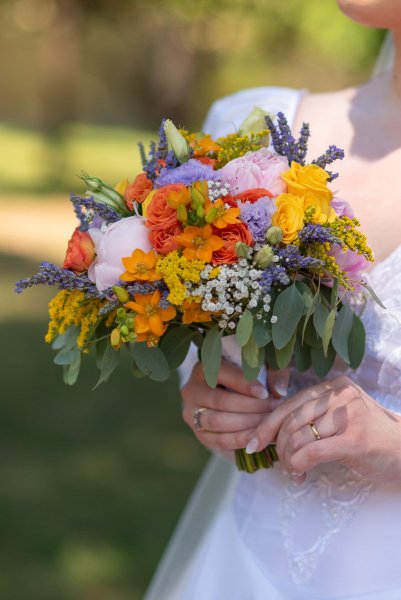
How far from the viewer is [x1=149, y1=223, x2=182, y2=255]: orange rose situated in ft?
5.60

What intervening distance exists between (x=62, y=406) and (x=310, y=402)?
185 inches

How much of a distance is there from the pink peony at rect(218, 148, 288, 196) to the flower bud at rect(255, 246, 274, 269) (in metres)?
0.17

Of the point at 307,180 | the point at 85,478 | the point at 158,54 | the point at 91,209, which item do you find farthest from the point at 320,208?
the point at 158,54

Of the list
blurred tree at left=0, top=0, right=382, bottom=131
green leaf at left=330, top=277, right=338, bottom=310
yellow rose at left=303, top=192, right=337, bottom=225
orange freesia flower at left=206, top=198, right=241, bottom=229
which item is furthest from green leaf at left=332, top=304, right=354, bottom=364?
blurred tree at left=0, top=0, right=382, bottom=131

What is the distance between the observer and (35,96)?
71.1 feet

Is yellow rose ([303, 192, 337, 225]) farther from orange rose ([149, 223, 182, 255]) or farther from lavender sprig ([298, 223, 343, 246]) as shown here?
orange rose ([149, 223, 182, 255])

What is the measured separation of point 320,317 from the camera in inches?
70.0

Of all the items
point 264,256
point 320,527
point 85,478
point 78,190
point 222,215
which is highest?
point 78,190

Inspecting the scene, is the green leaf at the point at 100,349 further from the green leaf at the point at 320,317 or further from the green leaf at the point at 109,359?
the green leaf at the point at 320,317

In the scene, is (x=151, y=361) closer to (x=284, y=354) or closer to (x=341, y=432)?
(x=284, y=354)

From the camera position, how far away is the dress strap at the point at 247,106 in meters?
2.42

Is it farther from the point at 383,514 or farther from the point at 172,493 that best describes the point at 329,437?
the point at 172,493

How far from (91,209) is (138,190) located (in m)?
0.11

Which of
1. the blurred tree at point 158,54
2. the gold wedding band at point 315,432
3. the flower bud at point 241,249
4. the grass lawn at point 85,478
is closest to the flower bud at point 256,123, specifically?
the flower bud at point 241,249
